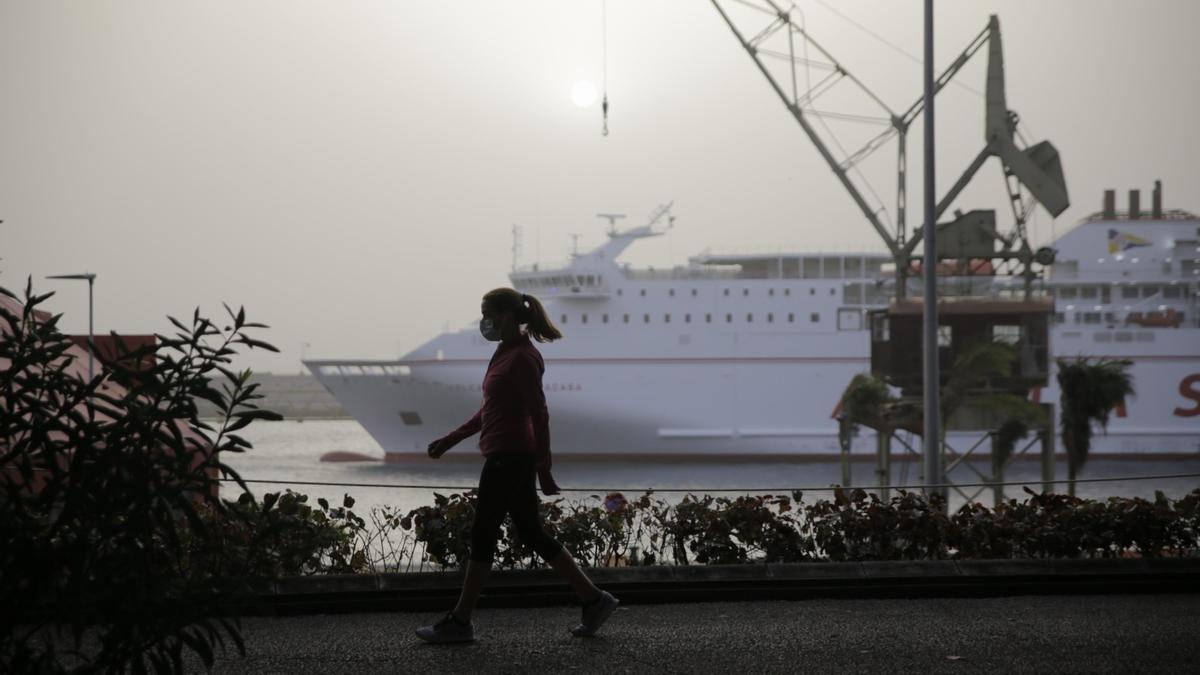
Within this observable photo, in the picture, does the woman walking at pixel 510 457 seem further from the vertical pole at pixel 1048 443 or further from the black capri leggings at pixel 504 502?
the vertical pole at pixel 1048 443

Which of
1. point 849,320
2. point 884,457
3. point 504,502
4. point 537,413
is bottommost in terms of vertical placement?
point 504,502

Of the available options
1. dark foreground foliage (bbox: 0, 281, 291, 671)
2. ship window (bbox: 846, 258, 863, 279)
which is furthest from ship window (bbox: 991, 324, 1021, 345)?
dark foreground foliage (bbox: 0, 281, 291, 671)

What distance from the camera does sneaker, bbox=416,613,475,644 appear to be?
3.96 metres

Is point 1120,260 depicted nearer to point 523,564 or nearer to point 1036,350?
point 1036,350

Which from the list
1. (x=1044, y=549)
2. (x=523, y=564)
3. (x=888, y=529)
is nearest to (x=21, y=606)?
(x=523, y=564)

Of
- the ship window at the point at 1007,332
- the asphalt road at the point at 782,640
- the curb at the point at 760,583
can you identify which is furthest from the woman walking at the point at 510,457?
the ship window at the point at 1007,332

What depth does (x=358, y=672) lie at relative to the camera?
3633 millimetres

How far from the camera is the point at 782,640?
4074 millimetres

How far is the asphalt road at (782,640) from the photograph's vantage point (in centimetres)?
370

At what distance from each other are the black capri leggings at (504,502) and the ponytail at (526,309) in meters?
0.40

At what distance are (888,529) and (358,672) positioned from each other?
266 cm

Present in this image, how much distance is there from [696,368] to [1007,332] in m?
13.5

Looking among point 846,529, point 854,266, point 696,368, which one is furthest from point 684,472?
point 846,529

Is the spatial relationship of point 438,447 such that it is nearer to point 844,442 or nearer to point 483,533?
point 483,533
